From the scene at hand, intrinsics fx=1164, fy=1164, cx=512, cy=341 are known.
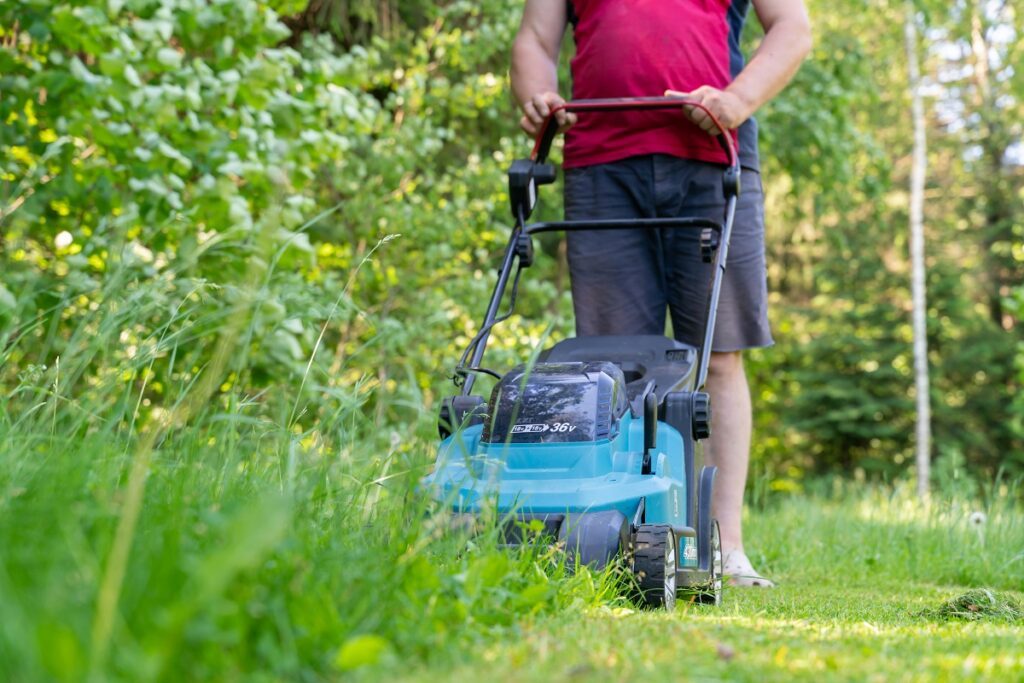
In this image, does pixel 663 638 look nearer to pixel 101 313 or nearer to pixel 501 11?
pixel 101 313

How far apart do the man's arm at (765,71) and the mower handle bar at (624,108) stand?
0.03 metres

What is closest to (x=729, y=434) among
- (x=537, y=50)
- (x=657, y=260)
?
(x=657, y=260)

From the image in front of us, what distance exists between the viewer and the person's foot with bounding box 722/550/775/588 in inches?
123

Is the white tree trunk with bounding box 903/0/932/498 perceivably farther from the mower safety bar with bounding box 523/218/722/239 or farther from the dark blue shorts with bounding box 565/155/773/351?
the mower safety bar with bounding box 523/218/722/239

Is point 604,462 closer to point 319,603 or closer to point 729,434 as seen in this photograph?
point 729,434

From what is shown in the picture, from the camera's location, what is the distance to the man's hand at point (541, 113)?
3.21m

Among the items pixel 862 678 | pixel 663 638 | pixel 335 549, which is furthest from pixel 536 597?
pixel 862 678

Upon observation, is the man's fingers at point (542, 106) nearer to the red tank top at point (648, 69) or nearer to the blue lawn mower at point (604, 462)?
the red tank top at point (648, 69)

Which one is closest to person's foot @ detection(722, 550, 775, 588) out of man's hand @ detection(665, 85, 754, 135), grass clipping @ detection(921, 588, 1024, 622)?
grass clipping @ detection(921, 588, 1024, 622)

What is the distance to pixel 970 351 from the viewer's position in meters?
16.5

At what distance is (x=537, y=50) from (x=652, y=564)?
1.90 metres

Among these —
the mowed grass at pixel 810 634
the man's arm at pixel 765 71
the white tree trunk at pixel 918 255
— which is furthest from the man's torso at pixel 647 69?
the white tree trunk at pixel 918 255

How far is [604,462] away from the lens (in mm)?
2432

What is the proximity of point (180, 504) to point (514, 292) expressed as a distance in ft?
5.34
